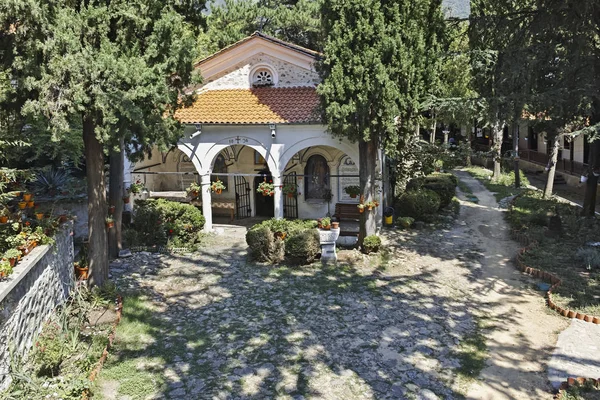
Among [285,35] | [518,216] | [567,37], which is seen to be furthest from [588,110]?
[285,35]

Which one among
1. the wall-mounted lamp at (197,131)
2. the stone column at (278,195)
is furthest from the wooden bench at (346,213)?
the wall-mounted lamp at (197,131)

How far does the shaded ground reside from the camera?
298 inches

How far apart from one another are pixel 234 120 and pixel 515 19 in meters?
8.96

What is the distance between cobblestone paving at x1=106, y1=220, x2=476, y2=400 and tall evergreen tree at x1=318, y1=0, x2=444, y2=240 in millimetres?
3767

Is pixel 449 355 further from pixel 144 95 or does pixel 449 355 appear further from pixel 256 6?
pixel 256 6

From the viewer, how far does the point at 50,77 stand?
849 cm

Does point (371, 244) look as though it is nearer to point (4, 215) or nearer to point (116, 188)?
point (116, 188)

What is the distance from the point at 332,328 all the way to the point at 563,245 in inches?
335

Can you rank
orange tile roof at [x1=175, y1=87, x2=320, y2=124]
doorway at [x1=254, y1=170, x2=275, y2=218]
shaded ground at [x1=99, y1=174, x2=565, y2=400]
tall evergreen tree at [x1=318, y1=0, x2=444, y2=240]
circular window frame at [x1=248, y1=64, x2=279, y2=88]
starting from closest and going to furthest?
1. shaded ground at [x1=99, y1=174, x2=565, y2=400]
2. tall evergreen tree at [x1=318, y1=0, x2=444, y2=240]
3. orange tile roof at [x1=175, y1=87, x2=320, y2=124]
4. circular window frame at [x1=248, y1=64, x2=279, y2=88]
5. doorway at [x1=254, y1=170, x2=275, y2=218]

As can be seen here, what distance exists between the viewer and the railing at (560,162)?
1058 inches

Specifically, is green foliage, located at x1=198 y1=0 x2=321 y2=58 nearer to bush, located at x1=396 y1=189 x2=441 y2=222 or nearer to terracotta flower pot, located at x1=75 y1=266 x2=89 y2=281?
bush, located at x1=396 y1=189 x2=441 y2=222

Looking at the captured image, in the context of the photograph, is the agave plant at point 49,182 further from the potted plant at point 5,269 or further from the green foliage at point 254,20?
the green foliage at point 254,20

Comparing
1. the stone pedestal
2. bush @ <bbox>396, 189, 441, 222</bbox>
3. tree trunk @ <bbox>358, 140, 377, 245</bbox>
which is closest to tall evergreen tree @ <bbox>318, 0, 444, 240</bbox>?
tree trunk @ <bbox>358, 140, 377, 245</bbox>

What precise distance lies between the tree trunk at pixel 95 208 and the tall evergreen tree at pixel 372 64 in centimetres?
573
